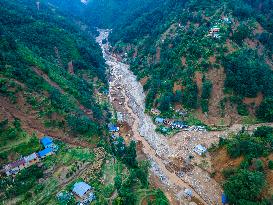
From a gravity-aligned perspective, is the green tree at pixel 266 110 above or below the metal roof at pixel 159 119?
above

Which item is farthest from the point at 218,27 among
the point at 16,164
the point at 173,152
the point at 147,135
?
the point at 16,164

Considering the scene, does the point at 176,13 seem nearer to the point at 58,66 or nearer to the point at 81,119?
the point at 58,66

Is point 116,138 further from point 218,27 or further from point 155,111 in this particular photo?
point 218,27

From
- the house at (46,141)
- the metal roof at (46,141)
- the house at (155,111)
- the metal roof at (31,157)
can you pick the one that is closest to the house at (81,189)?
the metal roof at (31,157)

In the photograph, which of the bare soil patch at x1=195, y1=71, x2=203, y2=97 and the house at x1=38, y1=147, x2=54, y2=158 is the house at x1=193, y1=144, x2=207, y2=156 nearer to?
the bare soil patch at x1=195, y1=71, x2=203, y2=97

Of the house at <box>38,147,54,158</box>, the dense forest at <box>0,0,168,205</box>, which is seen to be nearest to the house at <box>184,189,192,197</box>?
the dense forest at <box>0,0,168,205</box>

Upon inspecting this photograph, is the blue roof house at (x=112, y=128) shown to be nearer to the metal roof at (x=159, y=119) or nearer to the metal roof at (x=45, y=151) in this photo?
the metal roof at (x=159, y=119)
